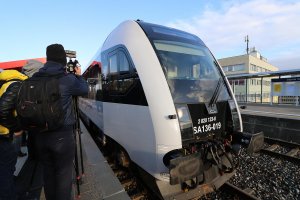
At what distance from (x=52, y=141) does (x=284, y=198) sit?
3.93 m

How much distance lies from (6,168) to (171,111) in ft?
6.81

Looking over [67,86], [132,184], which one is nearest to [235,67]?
[132,184]

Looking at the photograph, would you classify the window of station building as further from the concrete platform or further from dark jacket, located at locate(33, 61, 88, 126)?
dark jacket, located at locate(33, 61, 88, 126)

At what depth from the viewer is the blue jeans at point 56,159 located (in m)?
2.31

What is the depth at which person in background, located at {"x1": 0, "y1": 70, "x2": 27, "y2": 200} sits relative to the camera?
2.25m

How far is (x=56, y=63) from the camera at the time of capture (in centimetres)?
244

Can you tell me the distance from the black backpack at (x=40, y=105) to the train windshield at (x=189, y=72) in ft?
5.62

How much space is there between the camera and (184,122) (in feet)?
10.7

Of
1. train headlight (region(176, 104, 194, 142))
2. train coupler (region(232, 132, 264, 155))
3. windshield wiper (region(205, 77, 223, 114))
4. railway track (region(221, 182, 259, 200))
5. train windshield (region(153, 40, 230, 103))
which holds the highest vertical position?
train windshield (region(153, 40, 230, 103))

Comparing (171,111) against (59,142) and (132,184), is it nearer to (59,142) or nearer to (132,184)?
(59,142)

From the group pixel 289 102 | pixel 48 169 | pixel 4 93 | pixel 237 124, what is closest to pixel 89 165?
pixel 48 169

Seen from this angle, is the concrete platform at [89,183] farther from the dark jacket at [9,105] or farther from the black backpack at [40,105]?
the black backpack at [40,105]

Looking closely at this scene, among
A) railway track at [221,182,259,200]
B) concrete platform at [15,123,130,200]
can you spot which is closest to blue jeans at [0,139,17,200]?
concrete platform at [15,123,130,200]

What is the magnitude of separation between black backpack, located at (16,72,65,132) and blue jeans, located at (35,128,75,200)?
16 cm
